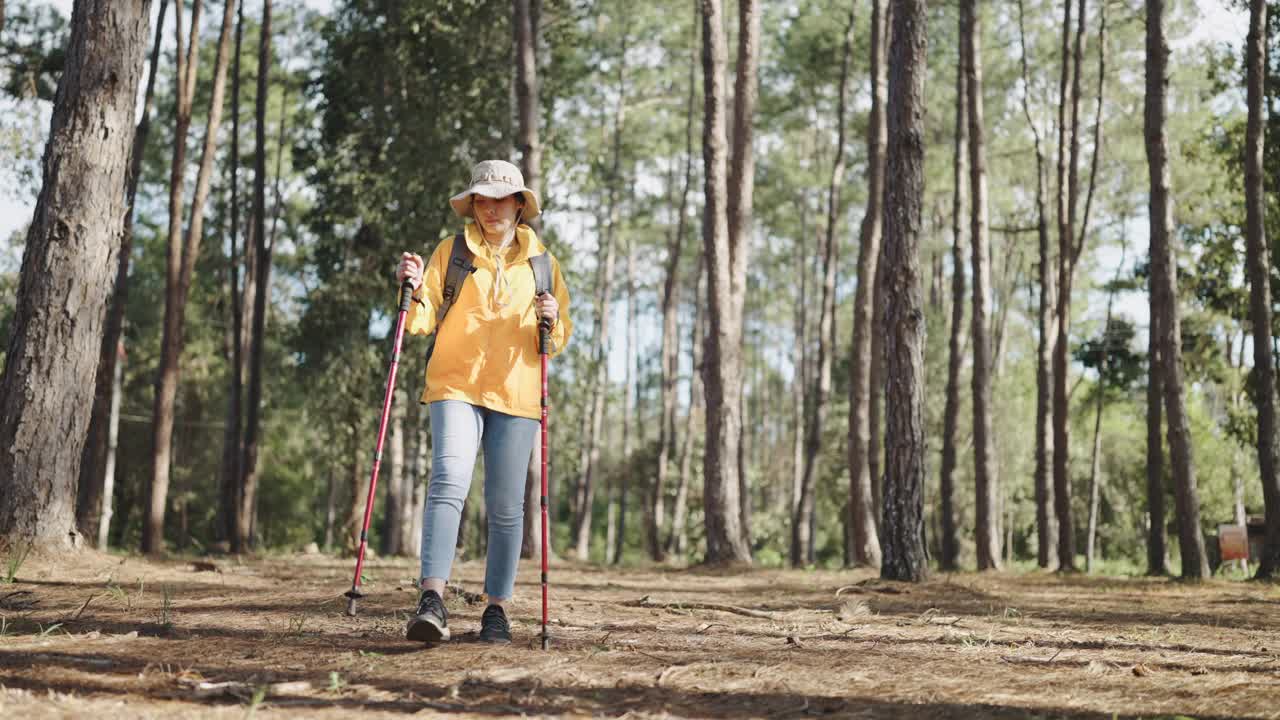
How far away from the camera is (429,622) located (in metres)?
4.66

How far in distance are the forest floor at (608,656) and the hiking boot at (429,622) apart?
0.07 metres

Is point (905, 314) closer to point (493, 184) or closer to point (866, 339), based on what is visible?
point (493, 184)

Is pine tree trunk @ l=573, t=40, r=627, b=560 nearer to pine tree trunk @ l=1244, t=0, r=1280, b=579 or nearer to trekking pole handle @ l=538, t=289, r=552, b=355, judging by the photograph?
pine tree trunk @ l=1244, t=0, r=1280, b=579

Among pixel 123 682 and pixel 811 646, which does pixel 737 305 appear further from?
pixel 123 682

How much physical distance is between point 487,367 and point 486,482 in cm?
55

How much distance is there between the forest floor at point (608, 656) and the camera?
366cm

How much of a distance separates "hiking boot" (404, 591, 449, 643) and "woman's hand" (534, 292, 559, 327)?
1380mm

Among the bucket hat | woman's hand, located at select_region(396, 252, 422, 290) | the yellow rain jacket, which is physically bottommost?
the yellow rain jacket

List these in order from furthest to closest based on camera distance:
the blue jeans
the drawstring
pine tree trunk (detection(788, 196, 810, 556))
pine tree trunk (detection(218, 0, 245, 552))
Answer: pine tree trunk (detection(788, 196, 810, 556)) → pine tree trunk (detection(218, 0, 245, 552)) → the drawstring → the blue jeans

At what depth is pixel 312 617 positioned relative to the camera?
576cm

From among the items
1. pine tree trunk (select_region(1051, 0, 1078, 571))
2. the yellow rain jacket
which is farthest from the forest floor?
pine tree trunk (select_region(1051, 0, 1078, 571))

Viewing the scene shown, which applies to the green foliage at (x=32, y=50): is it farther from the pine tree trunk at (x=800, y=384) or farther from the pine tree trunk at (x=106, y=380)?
the pine tree trunk at (x=800, y=384)

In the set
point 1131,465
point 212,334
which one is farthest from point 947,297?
point 212,334

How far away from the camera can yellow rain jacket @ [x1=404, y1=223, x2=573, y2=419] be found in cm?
505
